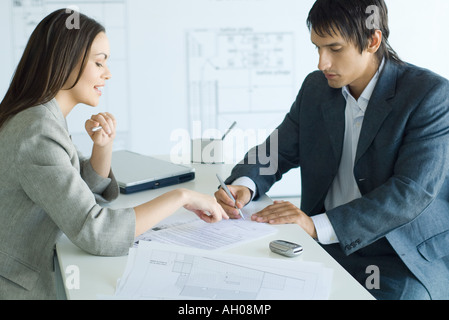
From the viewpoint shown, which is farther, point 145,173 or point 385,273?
point 145,173

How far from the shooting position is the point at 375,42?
5.86 ft

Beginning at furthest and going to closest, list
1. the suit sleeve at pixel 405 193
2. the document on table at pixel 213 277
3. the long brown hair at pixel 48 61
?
the suit sleeve at pixel 405 193 → the long brown hair at pixel 48 61 → the document on table at pixel 213 277

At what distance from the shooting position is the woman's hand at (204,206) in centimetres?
141

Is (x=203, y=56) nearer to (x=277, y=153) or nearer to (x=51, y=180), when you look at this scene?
(x=277, y=153)

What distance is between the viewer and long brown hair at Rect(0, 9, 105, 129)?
141 cm

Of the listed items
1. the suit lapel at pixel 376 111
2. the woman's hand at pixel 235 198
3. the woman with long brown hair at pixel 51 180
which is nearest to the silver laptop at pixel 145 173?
the woman's hand at pixel 235 198

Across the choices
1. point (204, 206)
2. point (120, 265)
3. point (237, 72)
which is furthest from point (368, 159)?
point (237, 72)

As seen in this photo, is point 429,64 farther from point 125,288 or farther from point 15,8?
point 125,288

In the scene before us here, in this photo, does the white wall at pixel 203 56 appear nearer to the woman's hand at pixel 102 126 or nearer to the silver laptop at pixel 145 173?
the silver laptop at pixel 145 173

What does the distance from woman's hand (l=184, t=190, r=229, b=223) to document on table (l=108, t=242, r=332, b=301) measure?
0.19m

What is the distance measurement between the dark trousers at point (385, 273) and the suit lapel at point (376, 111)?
289 millimetres

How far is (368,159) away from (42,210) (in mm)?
968

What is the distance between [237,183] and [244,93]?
196 centimetres

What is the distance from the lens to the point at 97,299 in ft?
3.50
